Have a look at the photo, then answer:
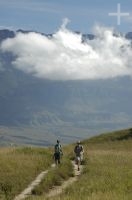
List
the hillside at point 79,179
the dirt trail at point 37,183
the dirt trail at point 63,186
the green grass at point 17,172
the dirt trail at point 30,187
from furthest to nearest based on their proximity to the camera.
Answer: the green grass at point 17,172
the dirt trail at point 63,186
the dirt trail at point 37,183
the dirt trail at point 30,187
the hillside at point 79,179

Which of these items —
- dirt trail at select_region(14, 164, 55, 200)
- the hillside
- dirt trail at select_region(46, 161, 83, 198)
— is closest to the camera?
the hillside

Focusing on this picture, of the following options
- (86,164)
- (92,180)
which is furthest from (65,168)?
(92,180)

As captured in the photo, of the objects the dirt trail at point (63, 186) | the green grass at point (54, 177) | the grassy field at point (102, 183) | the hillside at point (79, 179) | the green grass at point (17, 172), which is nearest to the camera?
the grassy field at point (102, 183)

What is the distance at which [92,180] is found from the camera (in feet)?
108

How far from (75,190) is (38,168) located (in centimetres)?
1118

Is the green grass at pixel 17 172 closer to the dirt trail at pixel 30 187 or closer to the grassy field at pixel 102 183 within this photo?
the dirt trail at pixel 30 187

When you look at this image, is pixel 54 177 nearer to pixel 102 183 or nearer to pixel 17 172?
pixel 17 172

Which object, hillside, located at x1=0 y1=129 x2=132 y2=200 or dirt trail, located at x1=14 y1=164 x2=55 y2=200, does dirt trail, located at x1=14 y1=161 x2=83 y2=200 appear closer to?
dirt trail, located at x1=14 y1=164 x2=55 y2=200

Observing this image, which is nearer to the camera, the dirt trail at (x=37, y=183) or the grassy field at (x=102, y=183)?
the grassy field at (x=102, y=183)

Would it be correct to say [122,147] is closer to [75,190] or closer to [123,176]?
[123,176]

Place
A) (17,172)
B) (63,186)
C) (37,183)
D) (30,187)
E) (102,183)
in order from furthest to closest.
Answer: (17,172)
(63,186)
(37,183)
(30,187)
(102,183)

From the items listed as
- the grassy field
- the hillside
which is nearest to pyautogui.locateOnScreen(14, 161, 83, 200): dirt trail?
the hillside

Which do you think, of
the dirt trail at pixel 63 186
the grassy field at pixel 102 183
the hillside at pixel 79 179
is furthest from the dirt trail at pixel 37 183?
the grassy field at pixel 102 183

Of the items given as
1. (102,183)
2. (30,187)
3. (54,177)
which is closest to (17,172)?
(54,177)
